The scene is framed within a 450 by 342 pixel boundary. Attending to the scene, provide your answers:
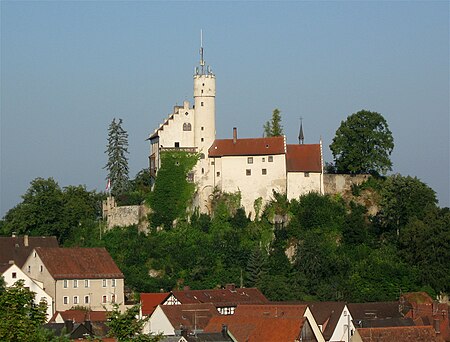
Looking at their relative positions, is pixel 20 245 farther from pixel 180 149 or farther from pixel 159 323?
pixel 159 323

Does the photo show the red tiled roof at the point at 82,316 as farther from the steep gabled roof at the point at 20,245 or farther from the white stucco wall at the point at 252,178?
the white stucco wall at the point at 252,178

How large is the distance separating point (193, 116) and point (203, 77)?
307 centimetres

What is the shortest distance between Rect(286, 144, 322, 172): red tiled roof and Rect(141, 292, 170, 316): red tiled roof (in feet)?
50.5

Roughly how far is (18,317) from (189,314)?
3801 centimetres

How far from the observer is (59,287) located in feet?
264

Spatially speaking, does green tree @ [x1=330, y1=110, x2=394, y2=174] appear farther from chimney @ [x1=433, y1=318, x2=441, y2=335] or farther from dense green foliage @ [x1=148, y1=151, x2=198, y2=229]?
chimney @ [x1=433, y1=318, x2=441, y2=335]

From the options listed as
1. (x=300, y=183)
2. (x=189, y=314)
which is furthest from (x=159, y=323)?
(x=300, y=183)

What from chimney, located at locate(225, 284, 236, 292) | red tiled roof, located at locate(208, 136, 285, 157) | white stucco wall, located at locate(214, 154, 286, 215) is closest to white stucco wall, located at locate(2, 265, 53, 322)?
chimney, located at locate(225, 284, 236, 292)

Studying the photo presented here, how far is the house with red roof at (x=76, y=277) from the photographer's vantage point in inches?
3167

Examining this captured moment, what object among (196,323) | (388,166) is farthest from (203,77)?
(196,323)

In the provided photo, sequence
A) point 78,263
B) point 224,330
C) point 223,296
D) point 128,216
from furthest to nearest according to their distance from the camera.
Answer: point 128,216 → point 78,263 → point 223,296 → point 224,330

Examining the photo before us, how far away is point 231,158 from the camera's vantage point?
90125 millimetres

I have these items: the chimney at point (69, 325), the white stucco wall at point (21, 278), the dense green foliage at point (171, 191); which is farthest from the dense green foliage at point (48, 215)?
→ the chimney at point (69, 325)

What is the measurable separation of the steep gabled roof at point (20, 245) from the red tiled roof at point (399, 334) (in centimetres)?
3061
